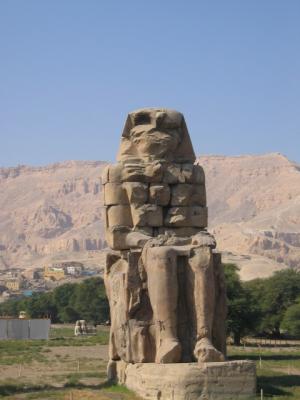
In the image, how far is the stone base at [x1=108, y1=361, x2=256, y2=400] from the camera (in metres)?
12.1

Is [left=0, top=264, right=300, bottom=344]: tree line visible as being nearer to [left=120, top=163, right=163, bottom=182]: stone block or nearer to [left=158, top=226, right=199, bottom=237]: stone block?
[left=158, top=226, right=199, bottom=237]: stone block

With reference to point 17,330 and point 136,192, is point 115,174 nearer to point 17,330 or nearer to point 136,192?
point 136,192

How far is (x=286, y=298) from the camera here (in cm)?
4697

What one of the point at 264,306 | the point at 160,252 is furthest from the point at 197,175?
the point at 264,306

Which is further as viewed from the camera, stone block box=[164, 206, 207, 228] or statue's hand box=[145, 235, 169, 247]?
stone block box=[164, 206, 207, 228]

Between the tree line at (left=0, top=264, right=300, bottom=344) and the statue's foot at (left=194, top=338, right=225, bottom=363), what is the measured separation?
22177 mm

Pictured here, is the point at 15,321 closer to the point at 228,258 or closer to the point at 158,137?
the point at 158,137

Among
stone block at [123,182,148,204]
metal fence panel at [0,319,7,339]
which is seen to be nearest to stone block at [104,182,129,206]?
stone block at [123,182,148,204]

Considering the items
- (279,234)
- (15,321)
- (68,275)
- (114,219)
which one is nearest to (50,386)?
(114,219)

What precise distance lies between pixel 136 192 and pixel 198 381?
3761 mm

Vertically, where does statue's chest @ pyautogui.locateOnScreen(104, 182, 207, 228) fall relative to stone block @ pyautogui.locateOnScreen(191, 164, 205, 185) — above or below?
below

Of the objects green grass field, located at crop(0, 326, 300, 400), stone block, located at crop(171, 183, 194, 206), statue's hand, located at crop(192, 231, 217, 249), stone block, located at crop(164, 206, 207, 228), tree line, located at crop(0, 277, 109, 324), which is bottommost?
tree line, located at crop(0, 277, 109, 324)

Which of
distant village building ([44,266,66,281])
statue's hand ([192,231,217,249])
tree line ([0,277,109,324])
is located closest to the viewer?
statue's hand ([192,231,217,249])

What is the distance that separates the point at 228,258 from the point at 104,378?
127047mm
